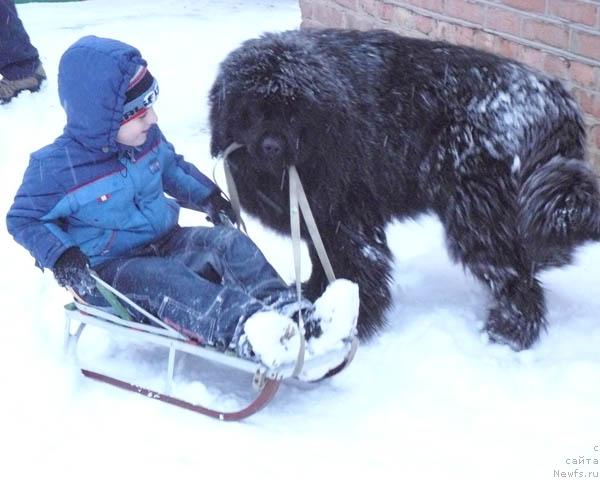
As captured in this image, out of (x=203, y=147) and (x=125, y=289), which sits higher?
(x=125, y=289)

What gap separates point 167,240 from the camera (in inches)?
112

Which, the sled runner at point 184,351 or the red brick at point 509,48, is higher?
the red brick at point 509,48

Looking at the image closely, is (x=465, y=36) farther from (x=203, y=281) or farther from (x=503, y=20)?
(x=203, y=281)

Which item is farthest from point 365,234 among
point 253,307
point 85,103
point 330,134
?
point 85,103

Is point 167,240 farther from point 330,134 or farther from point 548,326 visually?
point 548,326

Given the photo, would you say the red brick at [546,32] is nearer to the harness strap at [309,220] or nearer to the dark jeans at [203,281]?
the harness strap at [309,220]

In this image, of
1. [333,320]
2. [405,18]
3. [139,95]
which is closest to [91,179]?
[139,95]

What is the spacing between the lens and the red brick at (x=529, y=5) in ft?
11.9

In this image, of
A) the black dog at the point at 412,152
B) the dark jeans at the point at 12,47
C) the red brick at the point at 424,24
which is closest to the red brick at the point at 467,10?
the red brick at the point at 424,24

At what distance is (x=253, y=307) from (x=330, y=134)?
2.05 ft

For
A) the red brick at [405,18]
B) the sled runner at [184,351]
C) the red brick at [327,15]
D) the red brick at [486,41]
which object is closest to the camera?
the sled runner at [184,351]

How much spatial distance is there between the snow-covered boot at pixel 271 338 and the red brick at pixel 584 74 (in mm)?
1925

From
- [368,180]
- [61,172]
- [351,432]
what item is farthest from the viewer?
[368,180]

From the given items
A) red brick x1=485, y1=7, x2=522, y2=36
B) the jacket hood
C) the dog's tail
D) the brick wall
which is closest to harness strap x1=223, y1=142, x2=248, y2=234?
the jacket hood
